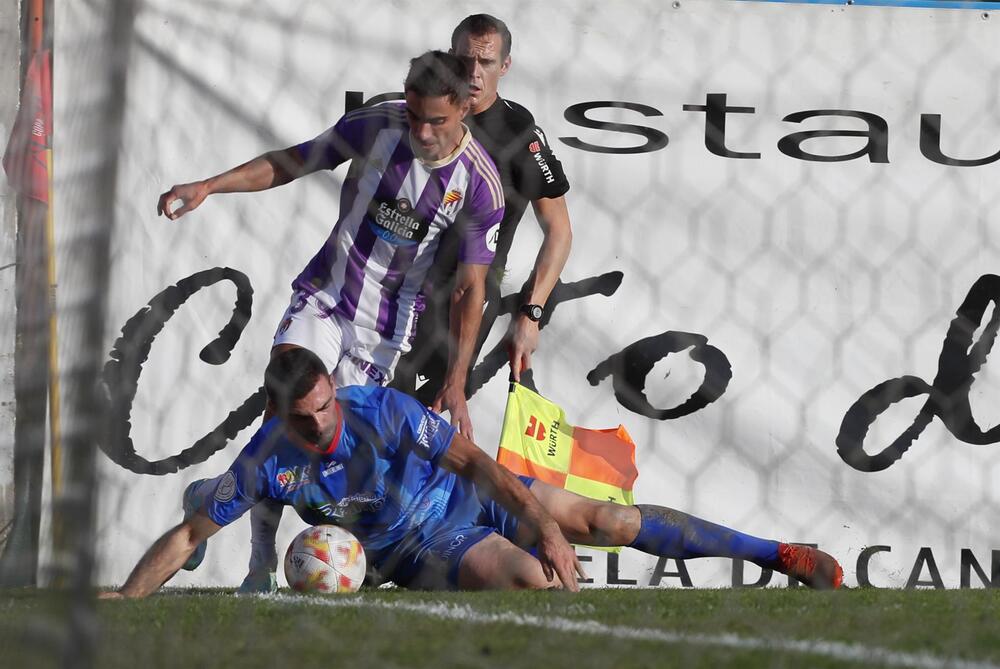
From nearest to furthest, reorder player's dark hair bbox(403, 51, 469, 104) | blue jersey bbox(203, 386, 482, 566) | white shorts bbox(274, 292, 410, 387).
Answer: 1. blue jersey bbox(203, 386, 482, 566)
2. player's dark hair bbox(403, 51, 469, 104)
3. white shorts bbox(274, 292, 410, 387)

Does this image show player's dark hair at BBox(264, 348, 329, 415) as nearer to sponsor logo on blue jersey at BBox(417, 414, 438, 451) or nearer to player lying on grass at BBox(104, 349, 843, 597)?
player lying on grass at BBox(104, 349, 843, 597)

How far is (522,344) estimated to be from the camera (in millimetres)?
3254

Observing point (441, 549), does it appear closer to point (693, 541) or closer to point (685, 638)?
point (693, 541)

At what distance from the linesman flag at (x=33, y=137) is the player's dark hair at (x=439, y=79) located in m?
1.04

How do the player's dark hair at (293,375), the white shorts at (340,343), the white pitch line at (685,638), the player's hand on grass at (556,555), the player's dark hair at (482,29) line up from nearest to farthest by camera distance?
the white pitch line at (685,638)
the player's hand on grass at (556,555)
the player's dark hair at (293,375)
the white shorts at (340,343)
the player's dark hair at (482,29)

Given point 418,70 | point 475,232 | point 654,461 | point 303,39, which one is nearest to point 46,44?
point 303,39

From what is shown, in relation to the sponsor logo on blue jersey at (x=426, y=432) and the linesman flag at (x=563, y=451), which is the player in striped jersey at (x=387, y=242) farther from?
the sponsor logo on blue jersey at (x=426, y=432)

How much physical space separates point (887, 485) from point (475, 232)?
1.37 meters

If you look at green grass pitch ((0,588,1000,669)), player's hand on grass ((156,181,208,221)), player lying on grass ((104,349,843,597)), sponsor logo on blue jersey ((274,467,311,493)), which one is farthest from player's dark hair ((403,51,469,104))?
green grass pitch ((0,588,1000,669))

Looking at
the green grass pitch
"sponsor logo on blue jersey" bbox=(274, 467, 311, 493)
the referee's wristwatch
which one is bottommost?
the green grass pitch

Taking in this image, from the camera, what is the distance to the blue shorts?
296 cm

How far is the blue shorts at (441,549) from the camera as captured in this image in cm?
296

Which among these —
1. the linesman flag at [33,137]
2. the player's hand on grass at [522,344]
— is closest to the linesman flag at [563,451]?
the player's hand on grass at [522,344]

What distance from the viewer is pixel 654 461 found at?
335cm
